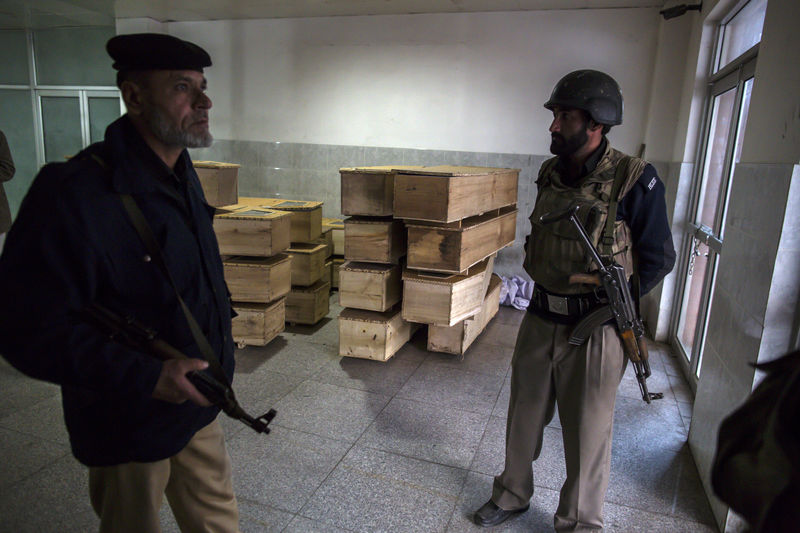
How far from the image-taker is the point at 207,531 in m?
1.67

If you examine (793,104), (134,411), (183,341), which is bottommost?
(134,411)

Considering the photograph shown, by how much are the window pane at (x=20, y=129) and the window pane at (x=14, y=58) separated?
0.59ft

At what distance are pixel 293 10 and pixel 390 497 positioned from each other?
18.8 ft

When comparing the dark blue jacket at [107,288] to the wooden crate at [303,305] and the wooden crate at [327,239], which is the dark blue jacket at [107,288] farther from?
the wooden crate at [327,239]

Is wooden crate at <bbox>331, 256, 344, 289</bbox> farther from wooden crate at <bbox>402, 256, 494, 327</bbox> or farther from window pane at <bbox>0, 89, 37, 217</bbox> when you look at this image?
window pane at <bbox>0, 89, 37, 217</bbox>

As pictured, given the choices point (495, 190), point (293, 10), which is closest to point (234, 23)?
point (293, 10)

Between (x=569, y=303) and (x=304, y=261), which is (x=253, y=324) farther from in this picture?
(x=569, y=303)

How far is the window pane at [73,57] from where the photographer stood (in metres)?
7.34

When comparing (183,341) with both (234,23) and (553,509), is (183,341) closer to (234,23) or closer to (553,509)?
(553,509)

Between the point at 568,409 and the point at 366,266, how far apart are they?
2.16m

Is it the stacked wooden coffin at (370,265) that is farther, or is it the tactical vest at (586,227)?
the stacked wooden coffin at (370,265)

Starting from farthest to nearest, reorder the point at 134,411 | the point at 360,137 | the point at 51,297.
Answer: the point at 360,137 → the point at 134,411 → the point at 51,297

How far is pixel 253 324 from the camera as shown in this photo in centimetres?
411

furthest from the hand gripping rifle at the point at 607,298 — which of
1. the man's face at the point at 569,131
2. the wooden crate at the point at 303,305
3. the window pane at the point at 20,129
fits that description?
the window pane at the point at 20,129
